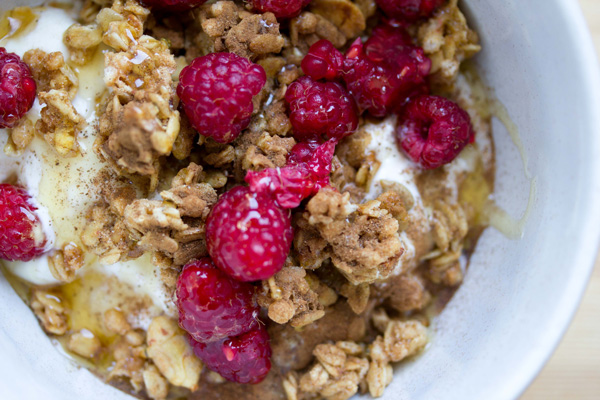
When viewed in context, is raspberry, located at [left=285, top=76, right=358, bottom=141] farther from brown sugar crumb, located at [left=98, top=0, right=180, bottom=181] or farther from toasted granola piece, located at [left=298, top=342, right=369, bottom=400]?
toasted granola piece, located at [left=298, top=342, right=369, bottom=400]

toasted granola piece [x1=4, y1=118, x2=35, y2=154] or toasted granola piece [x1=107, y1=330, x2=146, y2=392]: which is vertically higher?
toasted granola piece [x1=4, y1=118, x2=35, y2=154]

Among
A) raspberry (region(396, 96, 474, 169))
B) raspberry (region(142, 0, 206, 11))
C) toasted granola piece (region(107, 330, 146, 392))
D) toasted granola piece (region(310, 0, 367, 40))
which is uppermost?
toasted granola piece (region(310, 0, 367, 40))

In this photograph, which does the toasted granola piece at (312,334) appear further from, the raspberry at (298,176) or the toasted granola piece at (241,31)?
the toasted granola piece at (241,31)

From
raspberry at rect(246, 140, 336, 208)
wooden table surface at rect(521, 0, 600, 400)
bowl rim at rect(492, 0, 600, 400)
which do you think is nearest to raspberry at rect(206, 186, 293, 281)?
raspberry at rect(246, 140, 336, 208)

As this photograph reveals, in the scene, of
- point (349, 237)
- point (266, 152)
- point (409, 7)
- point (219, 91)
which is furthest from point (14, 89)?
point (409, 7)

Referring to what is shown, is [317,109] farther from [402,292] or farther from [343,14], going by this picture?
[402,292]

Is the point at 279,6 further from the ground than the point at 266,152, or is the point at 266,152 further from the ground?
the point at 279,6
